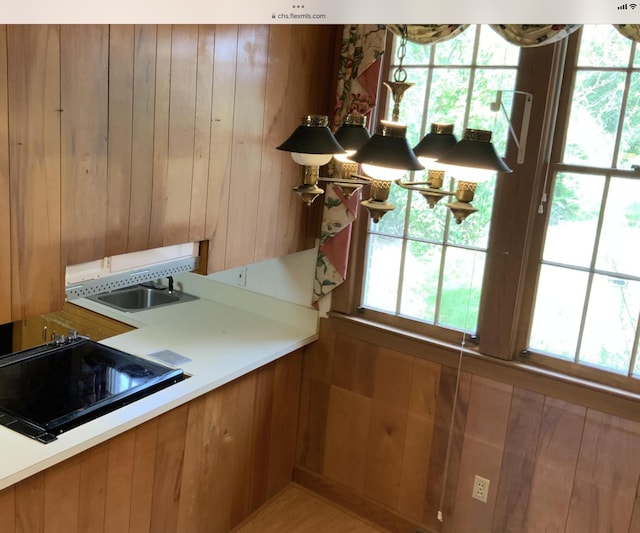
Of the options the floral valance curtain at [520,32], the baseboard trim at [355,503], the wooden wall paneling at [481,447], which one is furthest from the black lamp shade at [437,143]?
the baseboard trim at [355,503]

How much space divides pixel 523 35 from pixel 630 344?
115 cm

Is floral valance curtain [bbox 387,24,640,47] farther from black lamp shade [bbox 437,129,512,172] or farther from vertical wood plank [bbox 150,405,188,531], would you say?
vertical wood plank [bbox 150,405,188,531]

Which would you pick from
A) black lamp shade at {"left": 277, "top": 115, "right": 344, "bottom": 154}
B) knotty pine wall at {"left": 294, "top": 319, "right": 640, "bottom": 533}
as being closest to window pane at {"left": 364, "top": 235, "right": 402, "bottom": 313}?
knotty pine wall at {"left": 294, "top": 319, "right": 640, "bottom": 533}

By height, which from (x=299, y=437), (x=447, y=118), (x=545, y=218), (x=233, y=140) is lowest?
(x=299, y=437)

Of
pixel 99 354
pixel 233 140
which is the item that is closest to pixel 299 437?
pixel 99 354

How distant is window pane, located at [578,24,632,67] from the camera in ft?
6.57

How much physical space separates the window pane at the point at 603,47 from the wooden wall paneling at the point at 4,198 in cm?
181

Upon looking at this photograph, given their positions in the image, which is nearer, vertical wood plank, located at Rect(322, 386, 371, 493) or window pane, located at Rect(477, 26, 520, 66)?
window pane, located at Rect(477, 26, 520, 66)

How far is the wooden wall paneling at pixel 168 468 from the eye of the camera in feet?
6.87

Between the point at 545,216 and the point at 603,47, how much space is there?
0.61m

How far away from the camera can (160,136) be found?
6.14ft

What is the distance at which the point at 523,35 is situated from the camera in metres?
1.93

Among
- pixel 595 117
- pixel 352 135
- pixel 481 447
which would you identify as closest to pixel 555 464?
pixel 481 447

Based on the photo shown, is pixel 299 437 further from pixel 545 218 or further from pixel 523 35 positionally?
pixel 523 35
